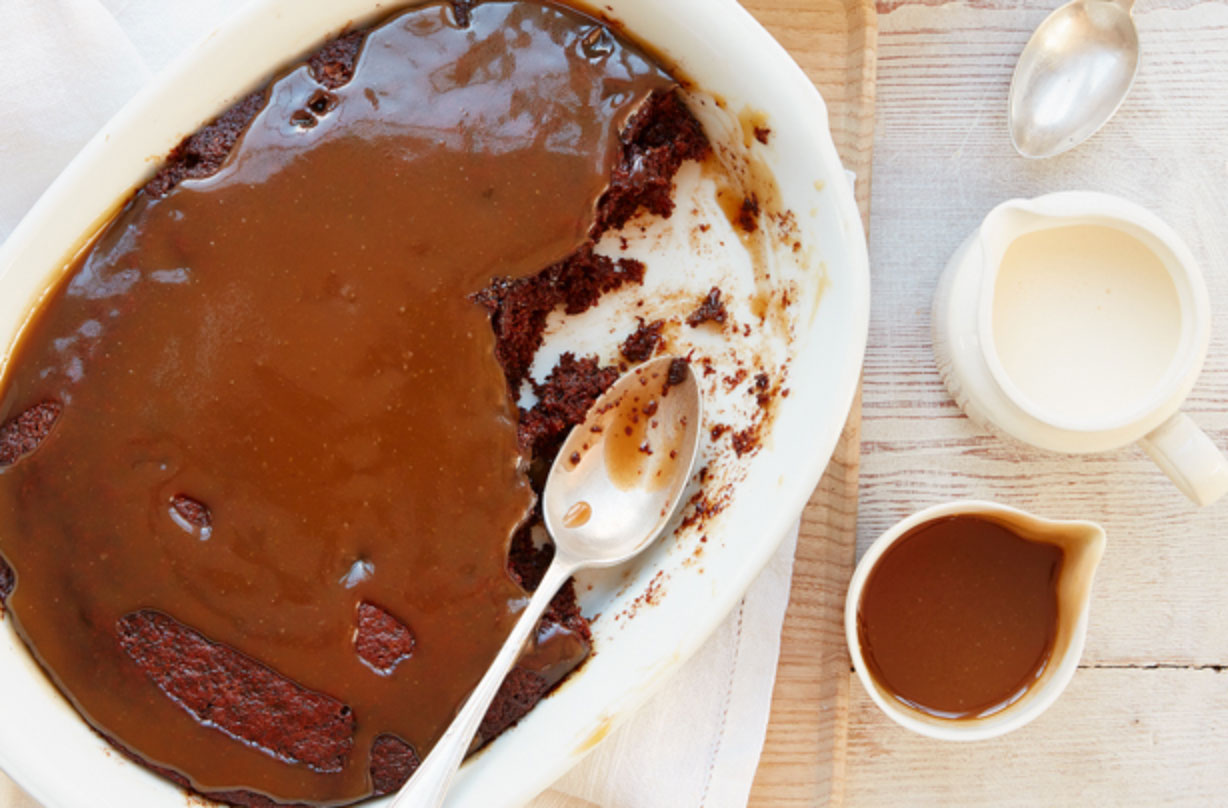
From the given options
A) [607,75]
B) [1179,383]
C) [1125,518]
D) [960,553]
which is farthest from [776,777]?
[607,75]

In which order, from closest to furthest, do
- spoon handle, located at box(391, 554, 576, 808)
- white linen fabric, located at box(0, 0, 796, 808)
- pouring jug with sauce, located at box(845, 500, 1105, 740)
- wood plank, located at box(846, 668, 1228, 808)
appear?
spoon handle, located at box(391, 554, 576, 808)
white linen fabric, located at box(0, 0, 796, 808)
pouring jug with sauce, located at box(845, 500, 1105, 740)
wood plank, located at box(846, 668, 1228, 808)

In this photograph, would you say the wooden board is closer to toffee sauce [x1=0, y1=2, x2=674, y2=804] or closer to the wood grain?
the wood grain

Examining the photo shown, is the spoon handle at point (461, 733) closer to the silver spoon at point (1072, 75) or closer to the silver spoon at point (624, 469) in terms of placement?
the silver spoon at point (624, 469)

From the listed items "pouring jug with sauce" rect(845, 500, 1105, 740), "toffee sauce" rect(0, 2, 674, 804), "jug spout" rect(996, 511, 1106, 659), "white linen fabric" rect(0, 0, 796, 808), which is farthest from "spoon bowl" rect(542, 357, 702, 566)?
"jug spout" rect(996, 511, 1106, 659)

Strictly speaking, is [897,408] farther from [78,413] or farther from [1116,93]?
[78,413]

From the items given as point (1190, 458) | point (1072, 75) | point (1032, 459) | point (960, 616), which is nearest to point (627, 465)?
point (960, 616)

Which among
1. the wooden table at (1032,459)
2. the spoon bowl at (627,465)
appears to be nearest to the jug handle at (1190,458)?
the wooden table at (1032,459)

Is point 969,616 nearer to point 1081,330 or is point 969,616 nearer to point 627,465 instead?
point 1081,330

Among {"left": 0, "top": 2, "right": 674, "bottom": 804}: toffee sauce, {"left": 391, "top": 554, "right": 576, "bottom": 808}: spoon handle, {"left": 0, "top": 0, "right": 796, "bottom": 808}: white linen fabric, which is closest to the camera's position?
{"left": 391, "top": 554, "right": 576, "bottom": 808}: spoon handle
